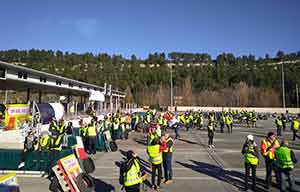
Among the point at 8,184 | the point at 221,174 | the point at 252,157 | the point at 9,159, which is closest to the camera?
the point at 8,184

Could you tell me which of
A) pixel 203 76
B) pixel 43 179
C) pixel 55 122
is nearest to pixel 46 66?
pixel 203 76

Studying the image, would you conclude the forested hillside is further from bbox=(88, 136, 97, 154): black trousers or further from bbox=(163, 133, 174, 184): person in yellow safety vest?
bbox=(163, 133, 174, 184): person in yellow safety vest

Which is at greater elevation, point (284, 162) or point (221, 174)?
point (284, 162)

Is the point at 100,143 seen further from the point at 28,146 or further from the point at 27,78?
the point at 27,78

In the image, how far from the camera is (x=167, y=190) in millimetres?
8750

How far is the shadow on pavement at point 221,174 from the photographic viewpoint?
9391 mm

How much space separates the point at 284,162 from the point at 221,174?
123 inches

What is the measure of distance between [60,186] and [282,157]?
619cm

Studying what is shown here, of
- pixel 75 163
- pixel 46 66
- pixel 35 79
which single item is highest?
pixel 46 66

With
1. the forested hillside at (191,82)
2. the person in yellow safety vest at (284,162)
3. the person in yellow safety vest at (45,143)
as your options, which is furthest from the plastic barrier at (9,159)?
the forested hillside at (191,82)

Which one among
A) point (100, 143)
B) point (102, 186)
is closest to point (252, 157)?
point (102, 186)

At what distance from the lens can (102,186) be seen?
9289 mm

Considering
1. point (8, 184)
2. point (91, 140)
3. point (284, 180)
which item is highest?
point (8, 184)

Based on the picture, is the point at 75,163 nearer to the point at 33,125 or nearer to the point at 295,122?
the point at 33,125
